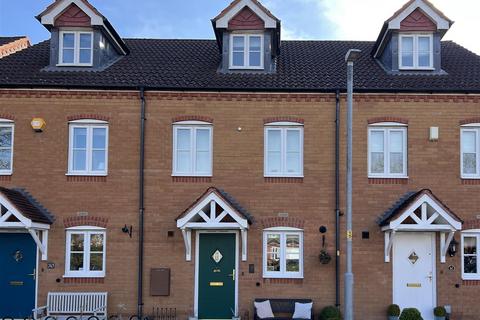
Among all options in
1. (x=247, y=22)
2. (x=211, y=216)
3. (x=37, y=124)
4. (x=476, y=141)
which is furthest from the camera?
(x=247, y=22)

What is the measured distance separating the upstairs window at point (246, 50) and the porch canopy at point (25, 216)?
7389mm

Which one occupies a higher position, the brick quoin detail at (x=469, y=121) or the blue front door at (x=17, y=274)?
the brick quoin detail at (x=469, y=121)

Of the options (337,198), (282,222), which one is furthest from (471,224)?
(282,222)

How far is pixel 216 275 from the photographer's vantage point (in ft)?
55.7

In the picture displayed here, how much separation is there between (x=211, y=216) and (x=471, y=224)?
7.55m

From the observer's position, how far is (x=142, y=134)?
57.0ft

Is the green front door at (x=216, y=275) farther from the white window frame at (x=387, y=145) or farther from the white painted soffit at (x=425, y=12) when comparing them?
the white painted soffit at (x=425, y=12)

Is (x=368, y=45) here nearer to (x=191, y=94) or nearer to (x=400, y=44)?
(x=400, y=44)

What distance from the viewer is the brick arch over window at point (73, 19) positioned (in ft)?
60.8

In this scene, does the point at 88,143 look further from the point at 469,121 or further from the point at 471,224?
the point at 471,224

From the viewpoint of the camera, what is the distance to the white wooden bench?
16469 mm

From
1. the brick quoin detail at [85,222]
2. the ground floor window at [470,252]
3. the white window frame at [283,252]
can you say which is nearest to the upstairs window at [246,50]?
the white window frame at [283,252]

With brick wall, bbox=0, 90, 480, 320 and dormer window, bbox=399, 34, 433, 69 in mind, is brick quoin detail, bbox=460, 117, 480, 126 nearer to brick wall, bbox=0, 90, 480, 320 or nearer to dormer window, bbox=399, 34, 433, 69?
brick wall, bbox=0, 90, 480, 320

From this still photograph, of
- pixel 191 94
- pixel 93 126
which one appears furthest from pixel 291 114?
pixel 93 126
